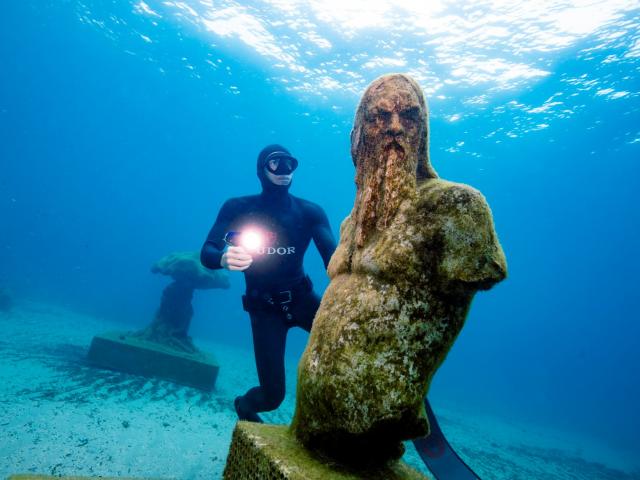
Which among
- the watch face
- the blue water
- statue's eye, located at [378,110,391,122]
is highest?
the blue water

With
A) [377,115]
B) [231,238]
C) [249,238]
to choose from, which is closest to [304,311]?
[249,238]

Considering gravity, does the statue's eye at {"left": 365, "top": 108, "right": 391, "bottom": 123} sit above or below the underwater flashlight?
above

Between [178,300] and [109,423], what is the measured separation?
22.1 ft

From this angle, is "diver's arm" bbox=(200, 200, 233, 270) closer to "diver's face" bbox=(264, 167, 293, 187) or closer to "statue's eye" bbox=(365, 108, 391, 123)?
"diver's face" bbox=(264, 167, 293, 187)

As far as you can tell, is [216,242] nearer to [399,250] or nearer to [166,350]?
[399,250]

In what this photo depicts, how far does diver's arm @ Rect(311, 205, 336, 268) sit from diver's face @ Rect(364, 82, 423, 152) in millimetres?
2324

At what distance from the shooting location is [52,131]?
369ft

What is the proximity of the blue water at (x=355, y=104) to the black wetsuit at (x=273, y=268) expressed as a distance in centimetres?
248

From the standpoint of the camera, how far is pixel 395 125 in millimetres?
2160

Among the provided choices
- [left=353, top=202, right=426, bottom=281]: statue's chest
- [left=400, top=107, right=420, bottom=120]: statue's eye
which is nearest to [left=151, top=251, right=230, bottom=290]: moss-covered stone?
[left=353, top=202, right=426, bottom=281]: statue's chest

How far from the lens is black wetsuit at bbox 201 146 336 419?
4148 millimetres

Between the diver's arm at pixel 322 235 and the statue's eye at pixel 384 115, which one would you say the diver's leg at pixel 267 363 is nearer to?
the diver's arm at pixel 322 235

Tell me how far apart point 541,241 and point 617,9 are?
7209 centimetres

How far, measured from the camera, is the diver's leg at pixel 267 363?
4102 millimetres
